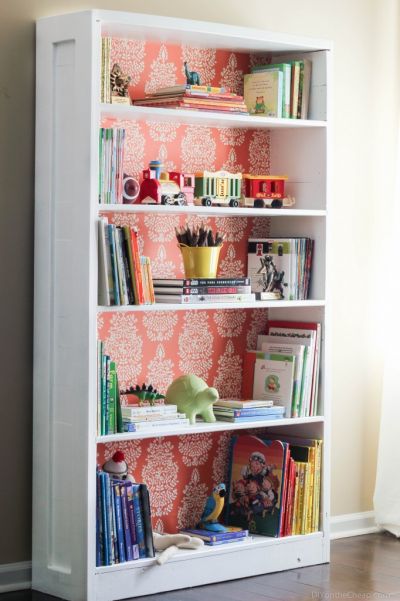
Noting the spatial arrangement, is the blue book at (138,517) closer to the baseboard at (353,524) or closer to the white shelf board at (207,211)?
the white shelf board at (207,211)

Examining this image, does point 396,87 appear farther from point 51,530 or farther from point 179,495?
point 51,530

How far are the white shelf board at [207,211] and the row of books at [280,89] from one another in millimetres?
341

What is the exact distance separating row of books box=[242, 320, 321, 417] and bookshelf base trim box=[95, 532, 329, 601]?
45cm

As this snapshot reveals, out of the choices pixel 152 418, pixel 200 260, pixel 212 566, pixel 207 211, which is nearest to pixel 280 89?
pixel 207 211

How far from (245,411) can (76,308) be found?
0.74 metres

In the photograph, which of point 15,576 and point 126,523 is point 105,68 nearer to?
point 126,523

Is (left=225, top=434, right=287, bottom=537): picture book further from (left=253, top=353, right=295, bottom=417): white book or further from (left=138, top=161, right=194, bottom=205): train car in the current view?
(left=138, top=161, right=194, bottom=205): train car

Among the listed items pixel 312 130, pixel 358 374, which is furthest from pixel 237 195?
pixel 358 374

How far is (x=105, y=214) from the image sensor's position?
354 cm

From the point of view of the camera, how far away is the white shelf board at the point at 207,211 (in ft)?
10.8

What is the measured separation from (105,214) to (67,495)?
905mm

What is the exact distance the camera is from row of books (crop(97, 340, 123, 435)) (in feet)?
10.7

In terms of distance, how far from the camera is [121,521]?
3350mm

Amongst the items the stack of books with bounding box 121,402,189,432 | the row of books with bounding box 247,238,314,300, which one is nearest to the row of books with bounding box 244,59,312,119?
the row of books with bounding box 247,238,314,300
